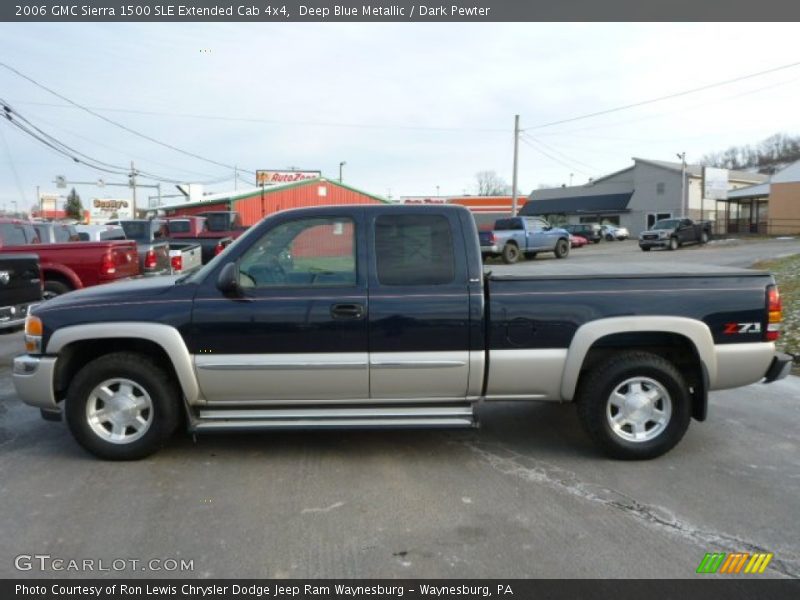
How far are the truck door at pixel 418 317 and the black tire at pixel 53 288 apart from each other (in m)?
8.40

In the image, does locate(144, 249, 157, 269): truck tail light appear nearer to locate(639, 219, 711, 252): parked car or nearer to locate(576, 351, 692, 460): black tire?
locate(576, 351, 692, 460): black tire

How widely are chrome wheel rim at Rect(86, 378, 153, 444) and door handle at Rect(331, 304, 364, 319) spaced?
1.50 m

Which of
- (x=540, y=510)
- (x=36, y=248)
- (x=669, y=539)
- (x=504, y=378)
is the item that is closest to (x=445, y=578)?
(x=540, y=510)

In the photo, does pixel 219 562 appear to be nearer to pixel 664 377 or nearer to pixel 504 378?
pixel 504 378

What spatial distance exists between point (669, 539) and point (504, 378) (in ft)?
4.87

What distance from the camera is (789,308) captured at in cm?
997

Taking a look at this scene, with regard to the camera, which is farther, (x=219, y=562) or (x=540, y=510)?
(x=540, y=510)

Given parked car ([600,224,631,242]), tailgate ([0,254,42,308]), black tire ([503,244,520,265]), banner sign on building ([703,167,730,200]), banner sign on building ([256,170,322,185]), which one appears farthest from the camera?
banner sign on building ([256,170,322,185])

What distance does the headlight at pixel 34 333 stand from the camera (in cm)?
451

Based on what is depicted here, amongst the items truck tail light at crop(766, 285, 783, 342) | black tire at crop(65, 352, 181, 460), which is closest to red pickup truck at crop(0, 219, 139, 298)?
black tire at crop(65, 352, 181, 460)

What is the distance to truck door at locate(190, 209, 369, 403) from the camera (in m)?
4.39

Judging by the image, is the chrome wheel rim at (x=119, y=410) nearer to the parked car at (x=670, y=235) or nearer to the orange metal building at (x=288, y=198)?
the parked car at (x=670, y=235)
